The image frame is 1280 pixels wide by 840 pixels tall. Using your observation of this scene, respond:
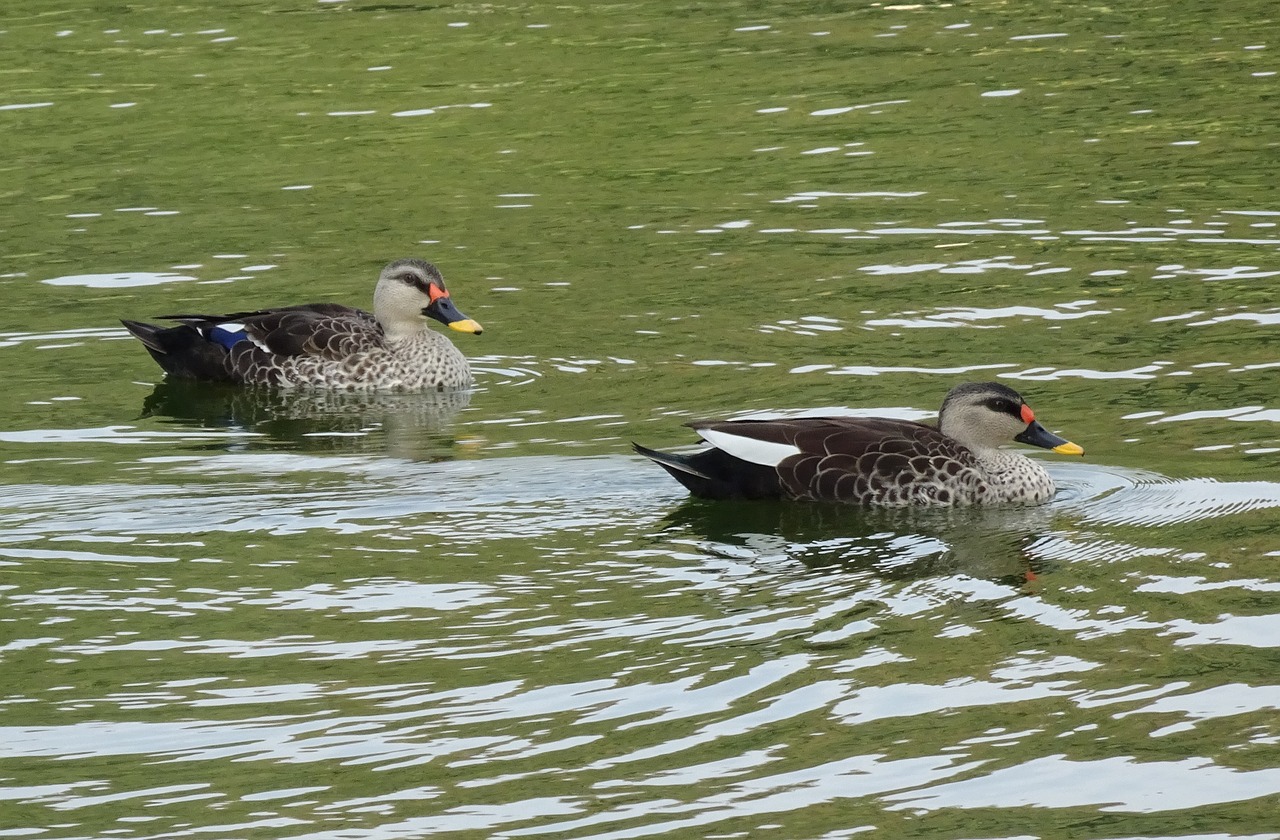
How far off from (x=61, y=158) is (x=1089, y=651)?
50.4ft

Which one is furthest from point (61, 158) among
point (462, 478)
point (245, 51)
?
point (462, 478)

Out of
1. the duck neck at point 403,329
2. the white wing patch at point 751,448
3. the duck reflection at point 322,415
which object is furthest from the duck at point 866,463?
the duck neck at point 403,329

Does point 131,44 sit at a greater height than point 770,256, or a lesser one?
greater

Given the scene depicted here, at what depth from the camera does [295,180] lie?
68.5ft

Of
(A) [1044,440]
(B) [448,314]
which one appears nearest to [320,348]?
(B) [448,314]

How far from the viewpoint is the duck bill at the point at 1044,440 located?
1155 centimetres

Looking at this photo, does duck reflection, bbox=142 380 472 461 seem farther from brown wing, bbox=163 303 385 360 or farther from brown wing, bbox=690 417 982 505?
brown wing, bbox=690 417 982 505

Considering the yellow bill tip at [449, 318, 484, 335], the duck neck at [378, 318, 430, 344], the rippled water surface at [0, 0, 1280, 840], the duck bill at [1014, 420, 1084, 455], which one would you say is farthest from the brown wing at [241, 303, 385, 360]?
the duck bill at [1014, 420, 1084, 455]

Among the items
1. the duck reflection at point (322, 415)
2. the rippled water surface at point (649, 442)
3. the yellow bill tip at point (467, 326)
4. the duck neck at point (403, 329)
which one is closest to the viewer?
the rippled water surface at point (649, 442)

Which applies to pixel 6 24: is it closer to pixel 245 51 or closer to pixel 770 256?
pixel 245 51

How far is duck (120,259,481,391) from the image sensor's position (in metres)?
14.7

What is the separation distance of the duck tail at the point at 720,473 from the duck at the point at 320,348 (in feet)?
11.4

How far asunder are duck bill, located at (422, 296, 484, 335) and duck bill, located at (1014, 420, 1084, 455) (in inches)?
170

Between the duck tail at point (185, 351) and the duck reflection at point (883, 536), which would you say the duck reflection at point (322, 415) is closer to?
the duck tail at point (185, 351)
